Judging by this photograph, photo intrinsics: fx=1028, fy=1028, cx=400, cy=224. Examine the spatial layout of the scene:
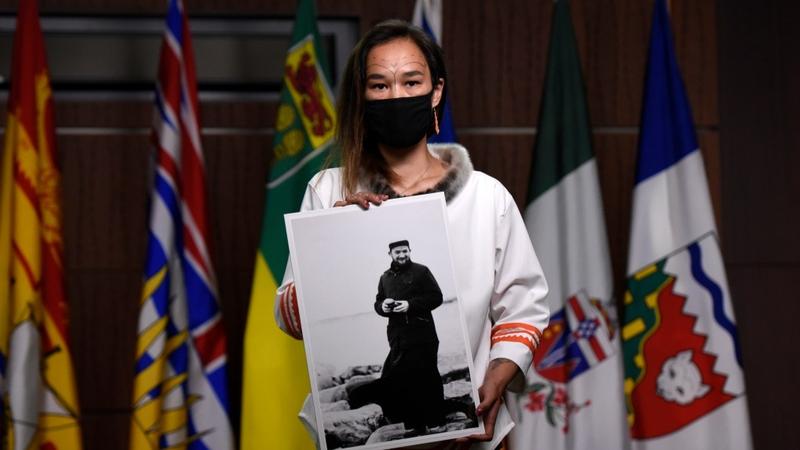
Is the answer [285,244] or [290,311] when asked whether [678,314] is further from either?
[290,311]

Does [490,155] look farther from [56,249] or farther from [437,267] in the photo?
[437,267]

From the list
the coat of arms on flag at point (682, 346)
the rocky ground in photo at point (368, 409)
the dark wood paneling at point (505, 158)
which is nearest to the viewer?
the rocky ground in photo at point (368, 409)

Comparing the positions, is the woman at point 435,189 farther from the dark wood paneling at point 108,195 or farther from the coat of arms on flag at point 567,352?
the dark wood paneling at point 108,195

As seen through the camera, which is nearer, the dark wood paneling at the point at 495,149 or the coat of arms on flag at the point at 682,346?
the coat of arms on flag at the point at 682,346

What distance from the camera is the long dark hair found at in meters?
1.69

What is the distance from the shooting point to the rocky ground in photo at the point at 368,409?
1.50 meters

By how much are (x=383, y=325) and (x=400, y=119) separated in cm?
34

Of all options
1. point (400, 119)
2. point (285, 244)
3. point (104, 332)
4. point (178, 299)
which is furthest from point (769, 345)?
point (400, 119)

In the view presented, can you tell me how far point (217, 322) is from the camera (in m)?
3.04

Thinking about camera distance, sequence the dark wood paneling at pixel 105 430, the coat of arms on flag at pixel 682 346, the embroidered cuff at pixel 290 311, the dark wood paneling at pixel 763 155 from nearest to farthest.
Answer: the embroidered cuff at pixel 290 311
the coat of arms on flag at pixel 682 346
the dark wood paneling at pixel 105 430
the dark wood paneling at pixel 763 155

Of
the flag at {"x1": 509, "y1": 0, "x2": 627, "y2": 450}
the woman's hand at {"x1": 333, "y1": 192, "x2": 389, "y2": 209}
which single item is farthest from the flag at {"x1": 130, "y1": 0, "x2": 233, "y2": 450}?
the woman's hand at {"x1": 333, "y1": 192, "x2": 389, "y2": 209}

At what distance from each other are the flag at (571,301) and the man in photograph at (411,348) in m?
1.66

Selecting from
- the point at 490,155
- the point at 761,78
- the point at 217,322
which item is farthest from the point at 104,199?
the point at 761,78

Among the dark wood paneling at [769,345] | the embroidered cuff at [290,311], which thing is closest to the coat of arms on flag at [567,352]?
the dark wood paneling at [769,345]
